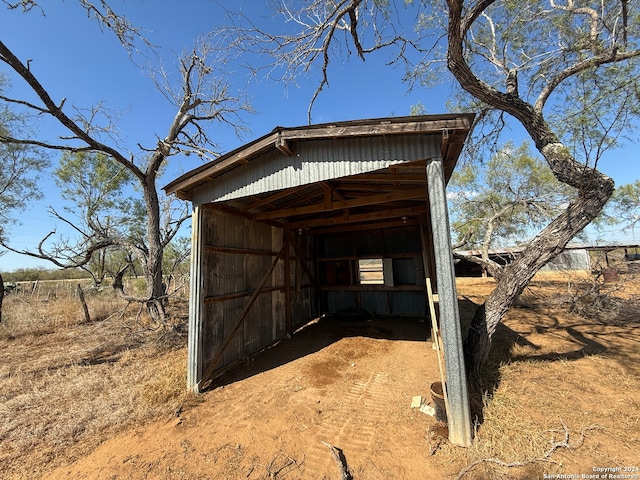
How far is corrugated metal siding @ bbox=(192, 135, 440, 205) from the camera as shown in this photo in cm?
309

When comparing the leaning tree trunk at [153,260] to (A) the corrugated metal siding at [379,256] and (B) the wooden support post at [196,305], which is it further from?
(A) the corrugated metal siding at [379,256]

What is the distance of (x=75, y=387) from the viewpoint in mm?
3896

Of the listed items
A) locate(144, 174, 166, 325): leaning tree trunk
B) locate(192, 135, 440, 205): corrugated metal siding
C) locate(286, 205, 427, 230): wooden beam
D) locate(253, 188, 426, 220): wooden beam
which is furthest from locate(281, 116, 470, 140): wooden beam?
locate(144, 174, 166, 325): leaning tree trunk

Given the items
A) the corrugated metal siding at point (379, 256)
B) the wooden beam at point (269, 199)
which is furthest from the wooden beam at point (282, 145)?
the corrugated metal siding at point (379, 256)

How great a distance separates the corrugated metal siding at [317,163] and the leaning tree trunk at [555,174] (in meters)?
1.71

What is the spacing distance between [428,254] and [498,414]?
11.9 ft

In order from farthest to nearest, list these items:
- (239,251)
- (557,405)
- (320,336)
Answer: (320,336) → (239,251) → (557,405)

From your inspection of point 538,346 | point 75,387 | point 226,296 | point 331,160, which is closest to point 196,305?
point 226,296

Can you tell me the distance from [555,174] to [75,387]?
308 inches

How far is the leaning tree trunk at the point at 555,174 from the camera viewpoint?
11.4ft

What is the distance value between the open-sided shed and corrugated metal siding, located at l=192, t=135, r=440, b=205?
0.05 feet

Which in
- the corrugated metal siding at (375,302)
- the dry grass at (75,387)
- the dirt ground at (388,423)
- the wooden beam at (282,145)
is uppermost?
the wooden beam at (282,145)

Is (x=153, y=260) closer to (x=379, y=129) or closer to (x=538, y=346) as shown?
(x=379, y=129)

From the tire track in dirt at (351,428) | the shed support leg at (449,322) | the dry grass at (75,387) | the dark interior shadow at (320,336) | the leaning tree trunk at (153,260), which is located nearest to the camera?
the tire track in dirt at (351,428)
